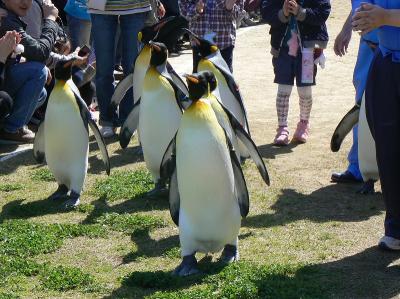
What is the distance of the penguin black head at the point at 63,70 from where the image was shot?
19.5 feet

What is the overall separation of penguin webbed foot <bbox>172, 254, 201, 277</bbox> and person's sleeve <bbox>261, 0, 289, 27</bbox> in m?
3.30

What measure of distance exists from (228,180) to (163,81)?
1.60m

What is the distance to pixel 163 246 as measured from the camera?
5.05m

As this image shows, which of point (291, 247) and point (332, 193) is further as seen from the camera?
point (332, 193)

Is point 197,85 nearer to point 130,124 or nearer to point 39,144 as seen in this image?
point 130,124

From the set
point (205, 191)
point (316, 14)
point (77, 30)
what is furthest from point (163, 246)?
point (77, 30)

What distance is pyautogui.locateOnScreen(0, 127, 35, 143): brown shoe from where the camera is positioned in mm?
7723

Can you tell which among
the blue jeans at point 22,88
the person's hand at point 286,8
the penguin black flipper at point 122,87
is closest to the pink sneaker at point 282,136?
the person's hand at point 286,8

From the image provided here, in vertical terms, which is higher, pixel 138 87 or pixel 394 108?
→ pixel 394 108

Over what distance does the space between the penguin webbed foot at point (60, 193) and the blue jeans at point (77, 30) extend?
373cm

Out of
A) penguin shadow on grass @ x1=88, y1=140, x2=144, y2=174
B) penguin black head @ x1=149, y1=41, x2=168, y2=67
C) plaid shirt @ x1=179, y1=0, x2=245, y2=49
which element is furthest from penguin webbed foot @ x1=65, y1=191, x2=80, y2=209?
plaid shirt @ x1=179, y1=0, x2=245, y2=49

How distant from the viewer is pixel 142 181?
6469 millimetres

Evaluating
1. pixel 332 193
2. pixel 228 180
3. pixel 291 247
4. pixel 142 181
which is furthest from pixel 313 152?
pixel 228 180

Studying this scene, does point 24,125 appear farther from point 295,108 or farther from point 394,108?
point 394,108
